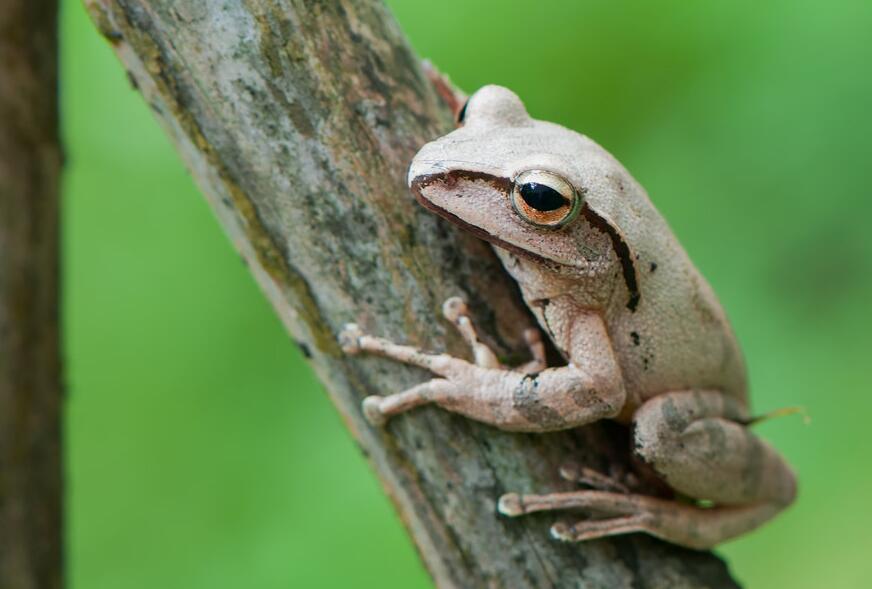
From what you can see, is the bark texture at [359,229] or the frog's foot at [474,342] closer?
the bark texture at [359,229]

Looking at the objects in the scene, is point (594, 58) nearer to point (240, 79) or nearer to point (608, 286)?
point (608, 286)

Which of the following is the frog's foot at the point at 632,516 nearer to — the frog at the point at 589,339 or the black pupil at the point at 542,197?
the frog at the point at 589,339

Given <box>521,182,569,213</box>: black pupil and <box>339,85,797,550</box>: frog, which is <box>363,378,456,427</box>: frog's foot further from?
<box>521,182,569,213</box>: black pupil

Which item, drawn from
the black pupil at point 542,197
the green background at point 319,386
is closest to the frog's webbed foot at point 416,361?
the black pupil at point 542,197

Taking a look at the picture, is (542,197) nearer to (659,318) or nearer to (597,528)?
(659,318)

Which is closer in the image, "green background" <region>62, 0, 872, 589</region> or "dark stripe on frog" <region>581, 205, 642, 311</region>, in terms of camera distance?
"dark stripe on frog" <region>581, 205, 642, 311</region>

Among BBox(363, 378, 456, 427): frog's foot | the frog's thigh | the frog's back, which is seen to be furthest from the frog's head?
the frog's thigh

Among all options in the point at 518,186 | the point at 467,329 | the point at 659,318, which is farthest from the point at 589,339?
the point at 518,186
